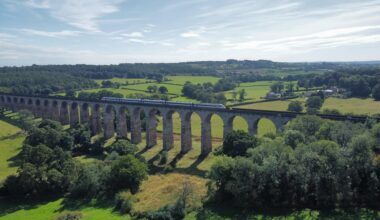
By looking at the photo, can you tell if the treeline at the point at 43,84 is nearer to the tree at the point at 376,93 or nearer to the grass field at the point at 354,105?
the grass field at the point at 354,105

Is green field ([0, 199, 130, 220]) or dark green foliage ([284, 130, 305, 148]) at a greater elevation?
dark green foliage ([284, 130, 305, 148])

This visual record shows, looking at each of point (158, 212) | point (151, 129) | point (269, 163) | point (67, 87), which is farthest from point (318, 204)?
point (67, 87)

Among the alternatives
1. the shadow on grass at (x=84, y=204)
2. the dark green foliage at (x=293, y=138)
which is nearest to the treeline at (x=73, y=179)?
the shadow on grass at (x=84, y=204)

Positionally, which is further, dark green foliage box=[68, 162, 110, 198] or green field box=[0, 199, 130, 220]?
dark green foliage box=[68, 162, 110, 198]

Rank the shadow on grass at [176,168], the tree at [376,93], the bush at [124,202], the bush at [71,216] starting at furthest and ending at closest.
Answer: the tree at [376,93] < the shadow on grass at [176,168] < the bush at [124,202] < the bush at [71,216]

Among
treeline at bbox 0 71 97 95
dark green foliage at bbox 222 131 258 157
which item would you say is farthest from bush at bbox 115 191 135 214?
treeline at bbox 0 71 97 95

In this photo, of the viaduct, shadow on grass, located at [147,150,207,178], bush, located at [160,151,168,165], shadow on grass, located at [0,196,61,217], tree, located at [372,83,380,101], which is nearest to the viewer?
shadow on grass, located at [0,196,61,217]

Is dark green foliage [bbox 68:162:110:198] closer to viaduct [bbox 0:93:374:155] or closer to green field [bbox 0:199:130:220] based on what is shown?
green field [bbox 0:199:130:220]
